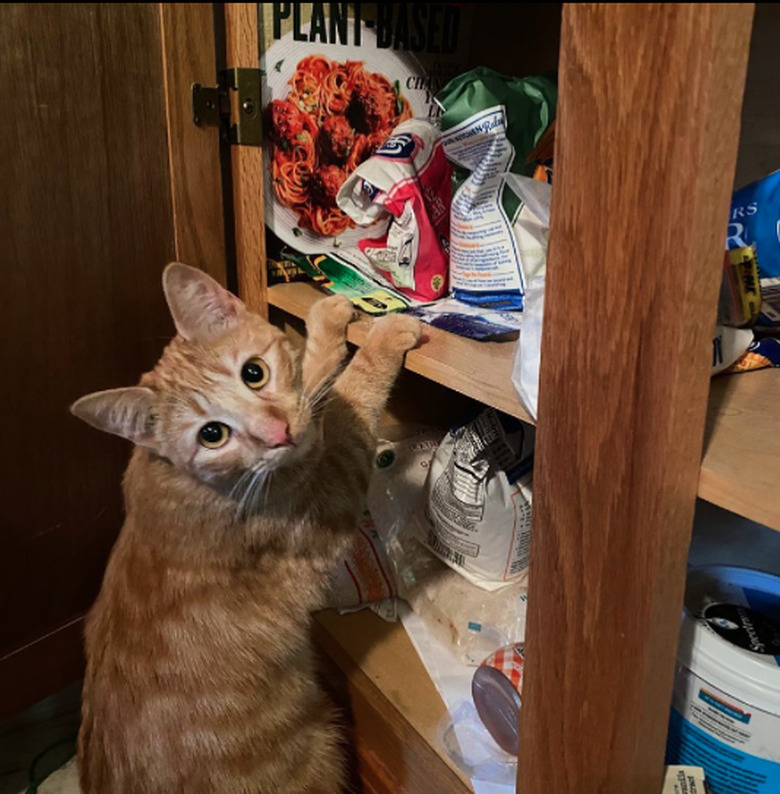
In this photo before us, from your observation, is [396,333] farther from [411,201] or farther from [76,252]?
[76,252]

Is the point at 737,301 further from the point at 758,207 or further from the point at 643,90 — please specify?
the point at 643,90

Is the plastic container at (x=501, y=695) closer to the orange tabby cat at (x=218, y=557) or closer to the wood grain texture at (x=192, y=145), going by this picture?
the orange tabby cat at (x=218, y=557)

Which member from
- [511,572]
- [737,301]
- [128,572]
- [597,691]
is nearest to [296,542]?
[128,572]

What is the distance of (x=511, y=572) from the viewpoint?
0.89m

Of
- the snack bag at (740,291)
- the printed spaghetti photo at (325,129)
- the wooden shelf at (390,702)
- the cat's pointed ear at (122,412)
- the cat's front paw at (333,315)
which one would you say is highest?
the printed spaghetti photo at (325,129)

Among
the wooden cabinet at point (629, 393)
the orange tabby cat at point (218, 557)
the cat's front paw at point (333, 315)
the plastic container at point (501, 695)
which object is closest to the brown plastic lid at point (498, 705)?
the plastic container at point (501, 695)

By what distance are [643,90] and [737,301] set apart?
0.27 meters

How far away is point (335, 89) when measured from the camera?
0.93 m

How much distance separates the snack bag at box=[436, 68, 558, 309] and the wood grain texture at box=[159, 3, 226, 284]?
1.03 feet

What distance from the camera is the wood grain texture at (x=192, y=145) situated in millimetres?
817

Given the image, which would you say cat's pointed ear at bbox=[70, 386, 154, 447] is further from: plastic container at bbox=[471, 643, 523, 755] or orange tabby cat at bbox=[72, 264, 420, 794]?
plastic container at bbox=[471, 643, 523, 755]

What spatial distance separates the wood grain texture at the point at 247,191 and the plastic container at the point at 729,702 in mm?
686

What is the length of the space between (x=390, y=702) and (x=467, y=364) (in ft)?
1.42

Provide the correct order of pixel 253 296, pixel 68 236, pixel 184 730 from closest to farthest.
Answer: pixel 184 730 < pixel 68 236 < pixel 253 296
